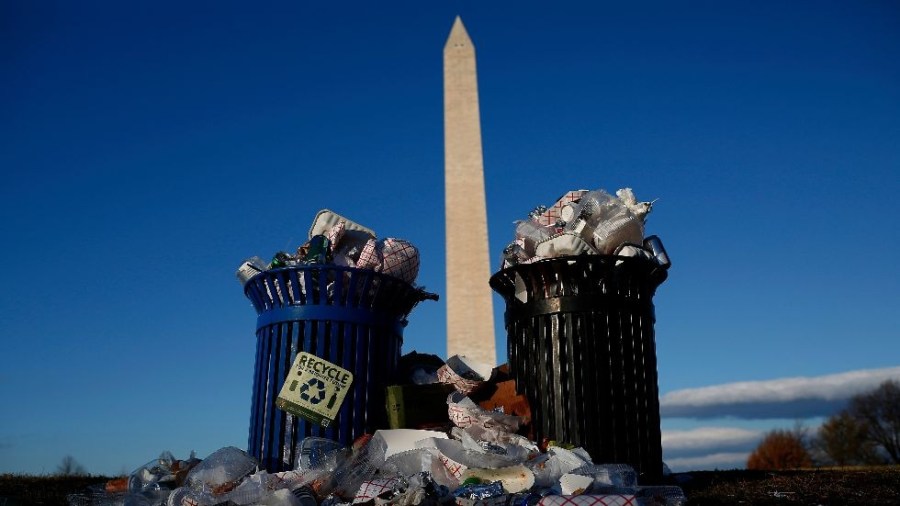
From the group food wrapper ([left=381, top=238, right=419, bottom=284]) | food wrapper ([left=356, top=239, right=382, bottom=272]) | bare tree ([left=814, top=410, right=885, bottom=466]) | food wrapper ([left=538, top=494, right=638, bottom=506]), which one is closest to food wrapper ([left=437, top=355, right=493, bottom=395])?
food wrapper ([left=381, top=238, right=419, bottom=284])

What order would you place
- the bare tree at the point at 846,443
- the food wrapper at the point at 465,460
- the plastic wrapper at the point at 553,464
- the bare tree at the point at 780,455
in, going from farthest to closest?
the bare tree at the point at 846,443
the bare tree at the point at 780,455
the food wrapper at the point at 465,460
the plastic wrapper at the point at 553,464

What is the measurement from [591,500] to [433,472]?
0.74 m

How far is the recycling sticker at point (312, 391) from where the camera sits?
11.3 ft

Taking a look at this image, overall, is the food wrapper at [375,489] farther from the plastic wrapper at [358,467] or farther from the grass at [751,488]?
the grass at [751,488]

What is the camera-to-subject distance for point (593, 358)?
3307 mm

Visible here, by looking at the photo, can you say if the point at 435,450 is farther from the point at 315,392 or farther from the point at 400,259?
the point at 400,259

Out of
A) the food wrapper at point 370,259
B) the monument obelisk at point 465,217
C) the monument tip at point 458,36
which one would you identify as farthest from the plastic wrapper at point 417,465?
the monument tip at point 458,36

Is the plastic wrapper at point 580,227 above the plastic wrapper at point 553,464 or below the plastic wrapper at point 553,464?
above

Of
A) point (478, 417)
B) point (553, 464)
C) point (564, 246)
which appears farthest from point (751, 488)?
point (564, 246)

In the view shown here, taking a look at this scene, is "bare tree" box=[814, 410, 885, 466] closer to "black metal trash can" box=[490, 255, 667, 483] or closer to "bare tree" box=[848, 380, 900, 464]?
"bare tree" box=[848, 380, 900, 464]

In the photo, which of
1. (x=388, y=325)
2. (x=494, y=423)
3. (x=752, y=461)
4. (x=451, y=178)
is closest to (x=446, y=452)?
(x=494, y=423)

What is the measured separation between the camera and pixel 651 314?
3.59 metres

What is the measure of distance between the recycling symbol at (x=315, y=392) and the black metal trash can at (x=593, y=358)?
Answer: 0.88m

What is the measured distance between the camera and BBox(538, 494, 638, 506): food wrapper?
2402mm
